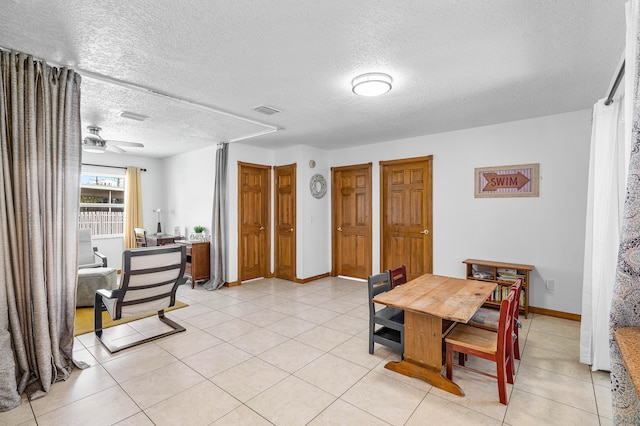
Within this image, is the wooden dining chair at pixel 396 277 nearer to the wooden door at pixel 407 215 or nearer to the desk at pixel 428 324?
the desk at pixel 428 324

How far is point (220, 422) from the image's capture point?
1943 mm

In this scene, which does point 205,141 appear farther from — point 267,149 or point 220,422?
point 220,422

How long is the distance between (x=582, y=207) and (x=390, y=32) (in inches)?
131

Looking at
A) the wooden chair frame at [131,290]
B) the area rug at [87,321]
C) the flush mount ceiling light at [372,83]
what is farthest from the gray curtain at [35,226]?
the flush mount ceiling light at [372,83]

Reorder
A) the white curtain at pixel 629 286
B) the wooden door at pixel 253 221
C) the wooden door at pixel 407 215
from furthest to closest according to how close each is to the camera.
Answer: the wooden door at pixel 253 221 → the wooden door at pixel 407 215 → the white curtain at pixel 629 286

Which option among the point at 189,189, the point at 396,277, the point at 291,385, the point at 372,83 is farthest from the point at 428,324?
the point at 189,189

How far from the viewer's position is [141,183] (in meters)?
6.73

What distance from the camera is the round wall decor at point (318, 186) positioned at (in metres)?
5.75

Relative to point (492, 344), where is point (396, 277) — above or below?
above

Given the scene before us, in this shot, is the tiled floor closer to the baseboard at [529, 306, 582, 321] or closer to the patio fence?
the baseboard at [529, 306, 582, 321]

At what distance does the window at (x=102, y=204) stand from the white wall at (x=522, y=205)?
6.06 metres

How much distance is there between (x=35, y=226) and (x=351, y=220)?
451cm

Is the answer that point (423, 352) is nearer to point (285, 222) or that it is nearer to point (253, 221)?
point (285, 222)

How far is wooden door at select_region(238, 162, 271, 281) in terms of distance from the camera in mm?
5574
